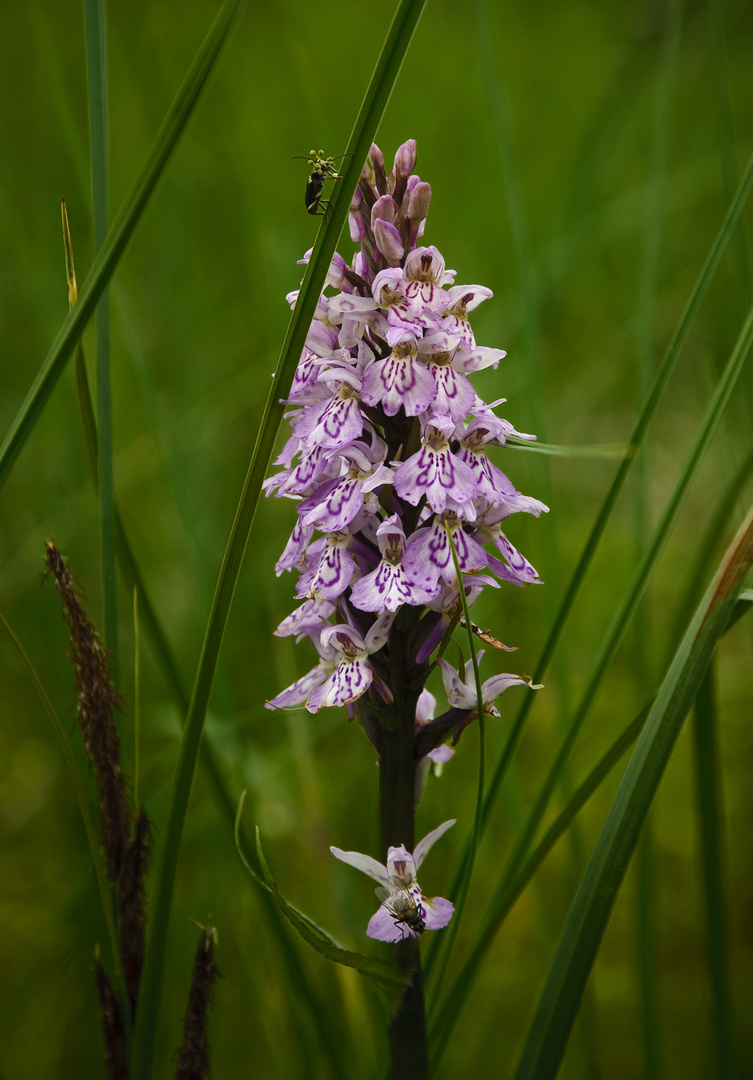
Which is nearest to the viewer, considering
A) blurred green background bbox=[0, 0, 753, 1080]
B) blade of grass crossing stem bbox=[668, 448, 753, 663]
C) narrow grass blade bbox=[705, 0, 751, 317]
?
blade of grass crossing stem bbox=[668, 448, 753, 663]

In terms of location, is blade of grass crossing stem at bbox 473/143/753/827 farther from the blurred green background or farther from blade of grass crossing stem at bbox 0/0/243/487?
blade of grass crossing stem at bbox 0/0/243/487

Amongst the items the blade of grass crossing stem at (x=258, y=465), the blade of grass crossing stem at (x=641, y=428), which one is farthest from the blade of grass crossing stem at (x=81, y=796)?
the blade of grass crossing stem at (x=641, y=428)

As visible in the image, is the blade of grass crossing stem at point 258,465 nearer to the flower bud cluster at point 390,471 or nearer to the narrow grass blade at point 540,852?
the flower bud cluster at point 390,471

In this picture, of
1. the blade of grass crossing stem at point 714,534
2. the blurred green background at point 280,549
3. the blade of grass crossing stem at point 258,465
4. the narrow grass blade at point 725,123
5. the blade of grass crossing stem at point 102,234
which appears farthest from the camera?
the blurred green background at point 280,549

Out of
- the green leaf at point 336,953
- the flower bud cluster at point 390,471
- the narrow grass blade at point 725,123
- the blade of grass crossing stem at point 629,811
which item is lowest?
the green leaf at point 336,953

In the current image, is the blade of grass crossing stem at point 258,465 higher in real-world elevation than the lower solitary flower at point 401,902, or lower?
higher

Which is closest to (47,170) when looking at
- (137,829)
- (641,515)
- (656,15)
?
(641,515)

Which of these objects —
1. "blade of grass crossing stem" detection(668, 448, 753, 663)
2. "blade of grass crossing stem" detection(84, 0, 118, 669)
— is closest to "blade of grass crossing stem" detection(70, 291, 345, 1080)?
"blade of grass crossing stem" detection(84, 0, 118, 669)
